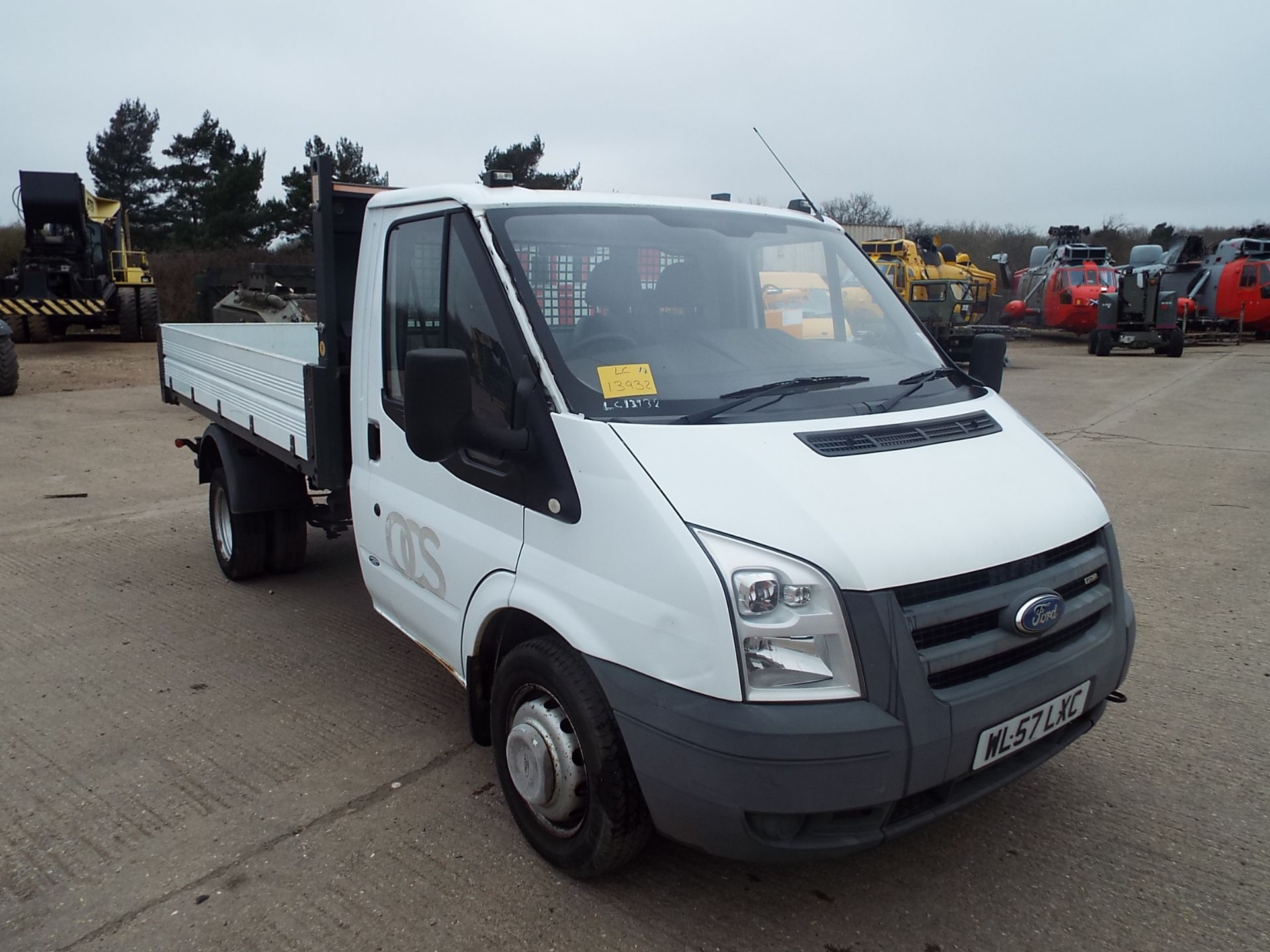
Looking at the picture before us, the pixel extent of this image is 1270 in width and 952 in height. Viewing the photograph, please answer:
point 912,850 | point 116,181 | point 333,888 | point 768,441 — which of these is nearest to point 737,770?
point 768,441

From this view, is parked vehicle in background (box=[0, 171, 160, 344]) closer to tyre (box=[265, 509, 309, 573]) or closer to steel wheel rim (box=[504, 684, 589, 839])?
tyre (box=[265, 509, 309, 573])

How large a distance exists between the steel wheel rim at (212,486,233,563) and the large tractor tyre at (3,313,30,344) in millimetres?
21698

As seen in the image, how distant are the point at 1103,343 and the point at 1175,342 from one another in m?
1.70

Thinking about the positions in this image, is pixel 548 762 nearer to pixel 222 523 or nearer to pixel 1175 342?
pixel 222 523

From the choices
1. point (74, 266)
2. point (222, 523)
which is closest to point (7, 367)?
point (74, 266)

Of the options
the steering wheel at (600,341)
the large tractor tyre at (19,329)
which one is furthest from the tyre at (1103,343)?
the large tractor tyre at (19,329)

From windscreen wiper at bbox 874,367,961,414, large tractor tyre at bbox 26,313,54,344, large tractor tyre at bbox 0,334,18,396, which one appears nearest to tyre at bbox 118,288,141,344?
large tractor tyre at bbox 26,313,54,344

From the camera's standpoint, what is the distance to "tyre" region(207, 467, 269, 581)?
18.6 feet

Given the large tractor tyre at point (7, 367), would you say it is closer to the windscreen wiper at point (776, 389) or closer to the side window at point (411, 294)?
the side window at point (411, 294)

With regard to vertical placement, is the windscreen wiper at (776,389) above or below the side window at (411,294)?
below

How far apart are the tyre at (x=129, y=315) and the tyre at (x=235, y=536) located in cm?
1897

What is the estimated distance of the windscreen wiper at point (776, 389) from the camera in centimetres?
279

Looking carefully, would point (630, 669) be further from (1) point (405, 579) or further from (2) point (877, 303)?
(2) point (877, 303)

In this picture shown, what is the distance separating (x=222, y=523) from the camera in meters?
5.95
